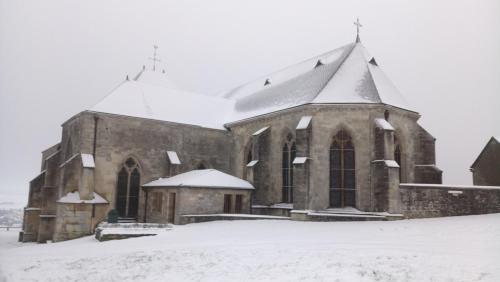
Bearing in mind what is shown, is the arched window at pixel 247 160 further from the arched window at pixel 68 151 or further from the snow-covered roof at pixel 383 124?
the arched window at pixel 68 151

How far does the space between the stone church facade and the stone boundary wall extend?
0.14 metres

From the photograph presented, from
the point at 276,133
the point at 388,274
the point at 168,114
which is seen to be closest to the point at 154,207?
the point at 168,114

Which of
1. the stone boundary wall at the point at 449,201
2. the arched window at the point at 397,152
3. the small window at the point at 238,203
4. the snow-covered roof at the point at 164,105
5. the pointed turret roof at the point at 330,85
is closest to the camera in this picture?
the stone boundary wall at the point at 449,201

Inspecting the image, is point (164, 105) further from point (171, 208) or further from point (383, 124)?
point (383, 124)

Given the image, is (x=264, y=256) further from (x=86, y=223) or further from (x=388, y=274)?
(x=86, y=223)

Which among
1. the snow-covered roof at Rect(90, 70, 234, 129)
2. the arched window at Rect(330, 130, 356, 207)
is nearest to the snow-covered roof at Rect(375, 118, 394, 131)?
the arched window at Rect(330, 130, 356, 207)

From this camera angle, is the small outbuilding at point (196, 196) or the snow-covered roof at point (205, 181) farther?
the snow-covered roof at point (205, 181)

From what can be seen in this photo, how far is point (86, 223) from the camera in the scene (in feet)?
76.4

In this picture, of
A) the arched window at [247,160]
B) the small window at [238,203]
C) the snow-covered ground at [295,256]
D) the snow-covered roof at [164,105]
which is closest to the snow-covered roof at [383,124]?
the snow-covered ground at [295,256]

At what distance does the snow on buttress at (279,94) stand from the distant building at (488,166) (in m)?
8.33

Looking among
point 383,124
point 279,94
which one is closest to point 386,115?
point 383,124

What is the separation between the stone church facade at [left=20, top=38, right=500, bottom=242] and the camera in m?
21.7

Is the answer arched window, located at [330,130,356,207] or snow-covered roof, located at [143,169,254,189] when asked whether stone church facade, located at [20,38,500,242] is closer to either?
arched window, located at [330,130,356,207]

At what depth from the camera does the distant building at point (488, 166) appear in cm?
2672
